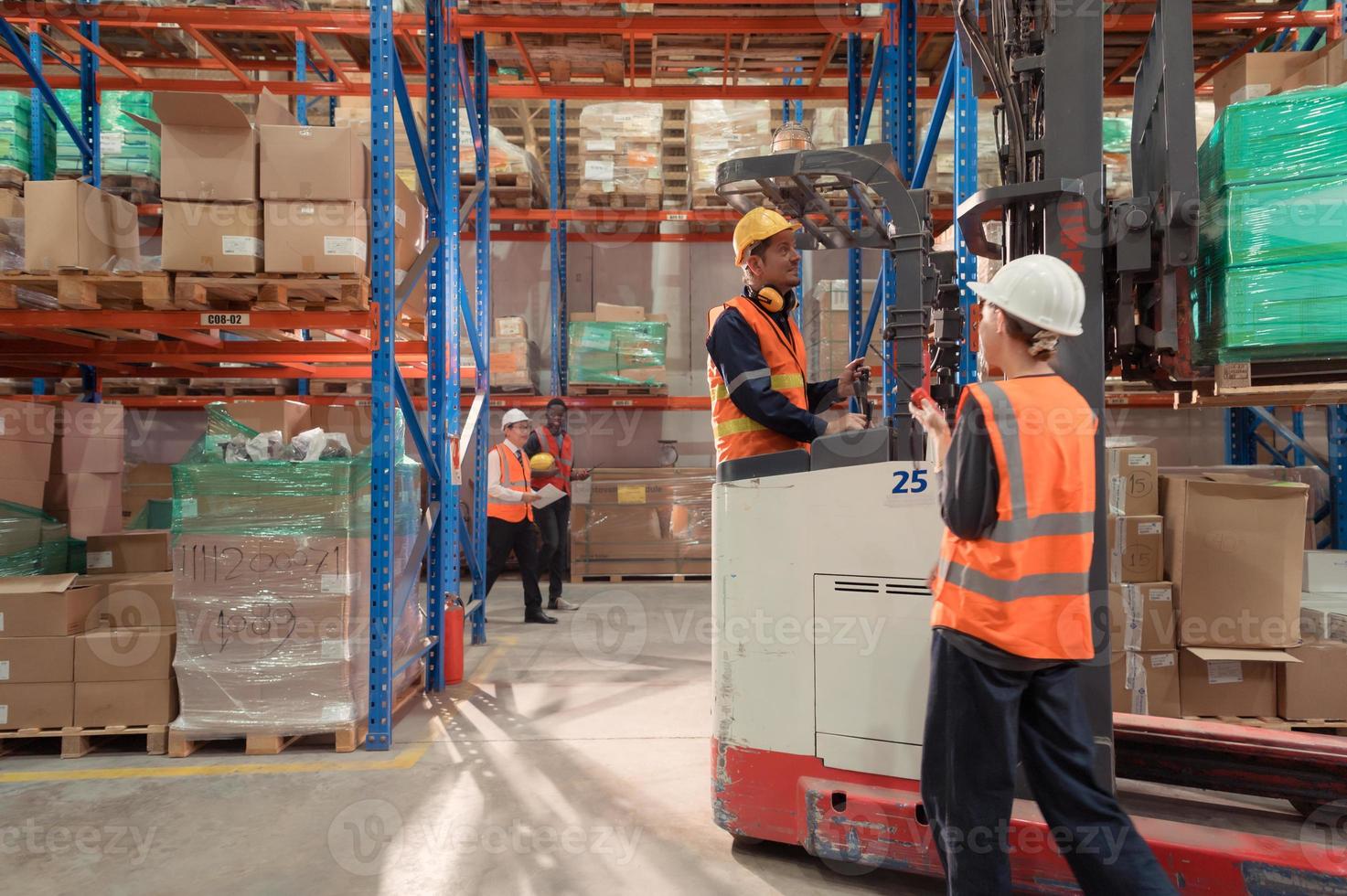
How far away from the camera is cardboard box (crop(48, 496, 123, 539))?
218 inches

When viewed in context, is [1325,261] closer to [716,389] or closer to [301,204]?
[716,389]

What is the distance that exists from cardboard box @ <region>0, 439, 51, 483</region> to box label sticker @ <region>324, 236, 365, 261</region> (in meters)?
2.39

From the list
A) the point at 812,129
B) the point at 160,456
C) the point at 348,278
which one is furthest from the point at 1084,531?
the point at 160,456

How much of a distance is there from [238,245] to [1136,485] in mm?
5193

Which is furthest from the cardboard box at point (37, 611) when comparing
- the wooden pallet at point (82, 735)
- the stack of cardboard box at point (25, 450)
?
the stack of cardboard box at point (25, 450)

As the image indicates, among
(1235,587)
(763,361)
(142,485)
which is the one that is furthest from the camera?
(142,485)

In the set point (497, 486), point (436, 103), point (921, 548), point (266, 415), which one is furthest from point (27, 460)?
point (921, 548)

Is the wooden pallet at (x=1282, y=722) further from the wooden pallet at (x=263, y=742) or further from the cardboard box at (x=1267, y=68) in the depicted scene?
the wooden pallet at (x=263, y=742)

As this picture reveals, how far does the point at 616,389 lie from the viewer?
995 cm

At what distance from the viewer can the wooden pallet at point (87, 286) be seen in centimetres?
439

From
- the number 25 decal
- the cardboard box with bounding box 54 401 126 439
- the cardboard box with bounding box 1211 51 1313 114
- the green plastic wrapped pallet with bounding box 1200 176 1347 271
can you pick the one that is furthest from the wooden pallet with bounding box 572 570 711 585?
the green plastic wrapped pallet with bounding box 1200 176 1347 271

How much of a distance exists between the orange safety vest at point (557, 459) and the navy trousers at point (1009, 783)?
21.6ft

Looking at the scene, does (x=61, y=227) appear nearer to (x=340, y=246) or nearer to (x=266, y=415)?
(x=266, y=415)

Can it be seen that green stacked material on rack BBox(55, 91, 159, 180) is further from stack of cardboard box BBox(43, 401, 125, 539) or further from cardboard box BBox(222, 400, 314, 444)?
cardboard box BBox(222, 400, 314, 444)
